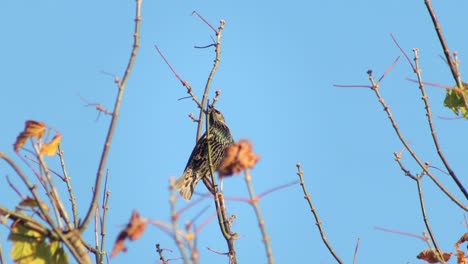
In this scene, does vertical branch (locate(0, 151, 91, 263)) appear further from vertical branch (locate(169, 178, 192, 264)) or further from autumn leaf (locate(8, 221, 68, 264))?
vertical branch (locate(169, 178, 192, 264))

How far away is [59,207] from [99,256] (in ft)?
4.66

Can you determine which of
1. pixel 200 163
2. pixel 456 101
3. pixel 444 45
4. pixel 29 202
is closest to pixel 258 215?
pixel 29 202

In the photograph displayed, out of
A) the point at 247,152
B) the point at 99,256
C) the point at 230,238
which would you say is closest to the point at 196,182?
the point at 230,238

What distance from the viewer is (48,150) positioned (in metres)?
3.15

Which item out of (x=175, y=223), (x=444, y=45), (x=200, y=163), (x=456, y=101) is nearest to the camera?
(x=175, y=223)

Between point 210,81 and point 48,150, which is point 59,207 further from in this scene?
point 210,81

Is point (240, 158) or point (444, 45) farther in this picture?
point (444, 45)

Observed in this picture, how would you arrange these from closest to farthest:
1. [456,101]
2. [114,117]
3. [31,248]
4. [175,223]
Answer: [175,223]
[114,117]
[31,248]
[456,101]

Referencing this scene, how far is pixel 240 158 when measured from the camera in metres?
2.47

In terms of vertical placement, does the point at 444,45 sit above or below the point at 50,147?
above

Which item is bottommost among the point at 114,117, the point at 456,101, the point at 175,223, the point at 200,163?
the point at 175,223

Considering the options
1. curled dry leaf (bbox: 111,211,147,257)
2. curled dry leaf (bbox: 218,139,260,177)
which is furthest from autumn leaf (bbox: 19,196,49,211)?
curled dry leaf (bbox: 218,139,260,177)

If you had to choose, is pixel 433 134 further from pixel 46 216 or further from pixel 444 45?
pixel 46 216

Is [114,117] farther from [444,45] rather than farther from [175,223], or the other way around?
[444,45]
